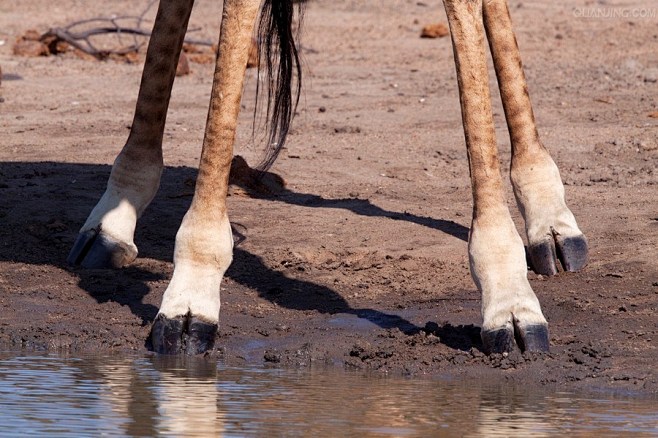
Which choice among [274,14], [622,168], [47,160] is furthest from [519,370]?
[47,160]

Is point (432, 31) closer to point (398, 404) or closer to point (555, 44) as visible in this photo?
point (555, 44)

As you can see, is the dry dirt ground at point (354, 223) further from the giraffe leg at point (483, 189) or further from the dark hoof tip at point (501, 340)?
the giraffe leg at point (483, 189)

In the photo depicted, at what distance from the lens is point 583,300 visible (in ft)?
16.2

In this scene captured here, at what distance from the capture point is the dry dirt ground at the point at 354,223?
179 inches

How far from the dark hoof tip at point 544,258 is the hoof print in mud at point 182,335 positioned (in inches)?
61.3

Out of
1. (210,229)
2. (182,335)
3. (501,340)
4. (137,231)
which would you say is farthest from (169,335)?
(137,231)

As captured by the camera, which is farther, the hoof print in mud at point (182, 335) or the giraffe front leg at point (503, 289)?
the hoof print in mud at point (182, 335)

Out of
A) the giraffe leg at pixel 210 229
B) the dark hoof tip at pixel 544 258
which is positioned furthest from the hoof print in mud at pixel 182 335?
the dark hoof tip at pixel 544 258

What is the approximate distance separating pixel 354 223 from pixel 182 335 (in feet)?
5.80

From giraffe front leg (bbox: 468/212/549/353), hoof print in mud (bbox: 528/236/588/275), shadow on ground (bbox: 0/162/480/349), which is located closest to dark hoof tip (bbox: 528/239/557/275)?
hoof print in mud (bbox: 528/236/588/275)

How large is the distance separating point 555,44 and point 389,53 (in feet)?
5.28

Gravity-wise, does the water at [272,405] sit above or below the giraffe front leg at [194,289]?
below

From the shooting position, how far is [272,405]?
11.9 ft

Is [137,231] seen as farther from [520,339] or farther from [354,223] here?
[520,339]
